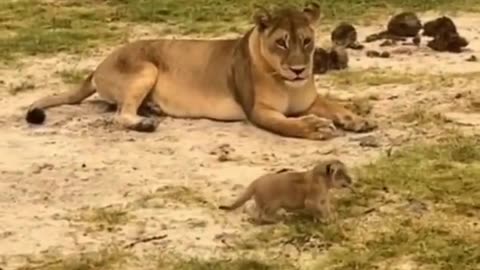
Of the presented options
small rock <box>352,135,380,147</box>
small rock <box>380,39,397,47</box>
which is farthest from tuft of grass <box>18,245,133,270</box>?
small rock <box>380,39,397,47</box>

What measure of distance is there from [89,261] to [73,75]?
4.04 metres

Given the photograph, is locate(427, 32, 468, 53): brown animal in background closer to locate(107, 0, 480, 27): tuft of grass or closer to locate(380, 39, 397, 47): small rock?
locate(380, 39, 397, 47): small rock

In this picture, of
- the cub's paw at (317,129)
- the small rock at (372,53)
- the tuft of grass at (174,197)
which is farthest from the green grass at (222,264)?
the small rock at (372,53)

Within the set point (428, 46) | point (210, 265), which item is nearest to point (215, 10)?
point (428, 46)

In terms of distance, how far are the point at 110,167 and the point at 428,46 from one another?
11.4 ft

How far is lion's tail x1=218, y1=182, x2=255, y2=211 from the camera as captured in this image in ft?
21.1

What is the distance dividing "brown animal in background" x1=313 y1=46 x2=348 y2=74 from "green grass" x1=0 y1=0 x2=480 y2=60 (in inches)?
69.9

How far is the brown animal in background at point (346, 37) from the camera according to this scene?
10.4 metres

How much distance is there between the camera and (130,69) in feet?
28.9

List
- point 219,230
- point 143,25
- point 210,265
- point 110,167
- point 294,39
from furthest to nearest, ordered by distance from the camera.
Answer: point 143,25 < point 294,39 < point 110,167 < point 219,230 < point 210,265

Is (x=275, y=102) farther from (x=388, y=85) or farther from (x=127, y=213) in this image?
(x=127, y=213)

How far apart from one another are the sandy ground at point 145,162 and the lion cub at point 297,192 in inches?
5.4

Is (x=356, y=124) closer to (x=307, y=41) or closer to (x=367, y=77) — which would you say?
(x=307, y=41)

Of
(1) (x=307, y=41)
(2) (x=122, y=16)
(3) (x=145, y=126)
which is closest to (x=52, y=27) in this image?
(2) (x=122, y=16)
